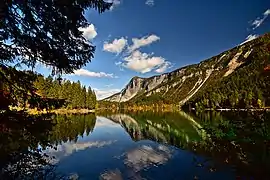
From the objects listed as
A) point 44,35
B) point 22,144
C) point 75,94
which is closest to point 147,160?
point 22,144

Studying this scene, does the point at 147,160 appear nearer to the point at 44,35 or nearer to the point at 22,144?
the point at 22,144

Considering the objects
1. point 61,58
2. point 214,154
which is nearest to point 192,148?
point 214,154

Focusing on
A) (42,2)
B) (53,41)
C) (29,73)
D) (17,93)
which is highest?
(42,2)

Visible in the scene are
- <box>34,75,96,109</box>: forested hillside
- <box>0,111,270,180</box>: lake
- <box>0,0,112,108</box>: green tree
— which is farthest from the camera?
<box>34,75,96,109</box>: forested hillside

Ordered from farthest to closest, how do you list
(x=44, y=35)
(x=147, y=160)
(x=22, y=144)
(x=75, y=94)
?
1. (x=75, y=94)
2. (x=22, y=144)
3. (x=147, y=160)
4. (x=44, y=35)

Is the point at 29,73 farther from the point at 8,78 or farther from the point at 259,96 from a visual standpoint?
the point at 259,96

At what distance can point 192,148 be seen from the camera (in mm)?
28594

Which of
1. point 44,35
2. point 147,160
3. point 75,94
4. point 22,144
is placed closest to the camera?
point 44,35

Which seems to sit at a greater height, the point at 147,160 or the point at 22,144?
the point at 22,144

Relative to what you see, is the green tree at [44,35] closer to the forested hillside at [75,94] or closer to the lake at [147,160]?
the lake at [147,160]

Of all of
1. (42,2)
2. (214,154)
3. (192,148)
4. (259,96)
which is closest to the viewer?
(42,2)

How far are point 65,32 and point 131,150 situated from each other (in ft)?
74.4

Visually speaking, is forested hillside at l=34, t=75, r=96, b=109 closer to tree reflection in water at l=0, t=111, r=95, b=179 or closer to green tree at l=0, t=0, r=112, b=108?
tree reflection in water at l=0, t=111, r=95, b=179

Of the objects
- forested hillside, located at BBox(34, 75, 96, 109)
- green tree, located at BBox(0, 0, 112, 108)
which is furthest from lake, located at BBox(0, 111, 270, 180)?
forested hillside, located at BBox(34, 75, 96, 109)
